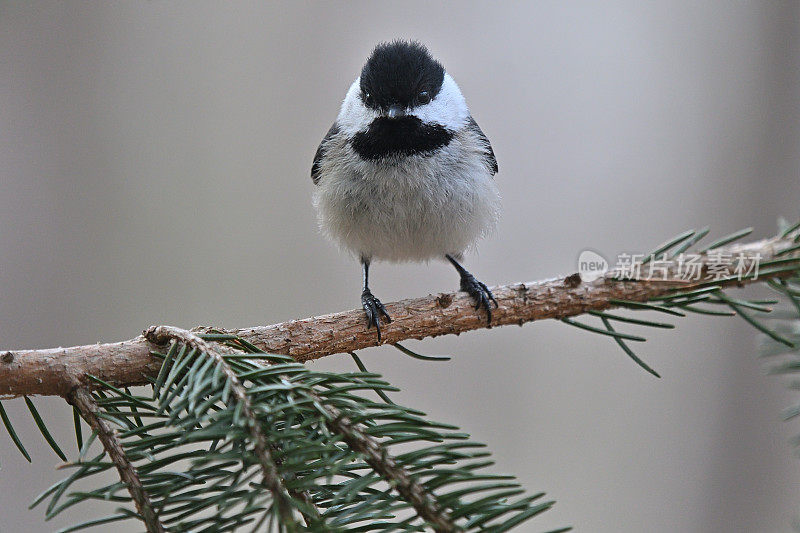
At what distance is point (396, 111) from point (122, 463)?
1192mm

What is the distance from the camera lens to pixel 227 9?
3359 millimetres

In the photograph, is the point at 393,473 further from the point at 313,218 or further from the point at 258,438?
the point at 313,218

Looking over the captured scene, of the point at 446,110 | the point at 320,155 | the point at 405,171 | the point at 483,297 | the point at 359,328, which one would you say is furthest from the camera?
the point at 320,155

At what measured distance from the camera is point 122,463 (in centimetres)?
66

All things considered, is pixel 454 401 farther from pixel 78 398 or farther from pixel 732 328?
pixel 78 398

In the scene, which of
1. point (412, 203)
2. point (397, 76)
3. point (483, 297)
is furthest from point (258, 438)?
point (397, 76)

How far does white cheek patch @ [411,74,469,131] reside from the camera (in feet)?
5.72

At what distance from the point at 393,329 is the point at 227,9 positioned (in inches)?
107

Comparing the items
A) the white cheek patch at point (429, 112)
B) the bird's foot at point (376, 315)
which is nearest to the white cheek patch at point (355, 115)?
the white cheek patch at point (429, 112)

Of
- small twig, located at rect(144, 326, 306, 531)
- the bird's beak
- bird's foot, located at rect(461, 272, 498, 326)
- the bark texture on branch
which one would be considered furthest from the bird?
small twig, located at rect(144, 326, 306, 531)

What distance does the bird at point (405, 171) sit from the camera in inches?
66.0

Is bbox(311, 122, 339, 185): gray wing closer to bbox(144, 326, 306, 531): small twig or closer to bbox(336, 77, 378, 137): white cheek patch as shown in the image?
bbox(336, 77, 378, 137): white cheek patch

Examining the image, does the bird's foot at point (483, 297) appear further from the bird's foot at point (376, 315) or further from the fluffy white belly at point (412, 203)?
the fluffy white belly at point (412, 203)

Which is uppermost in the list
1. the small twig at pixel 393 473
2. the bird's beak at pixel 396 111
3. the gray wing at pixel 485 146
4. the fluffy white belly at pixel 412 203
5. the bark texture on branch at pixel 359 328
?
the bird's beak at pixel 396 111
